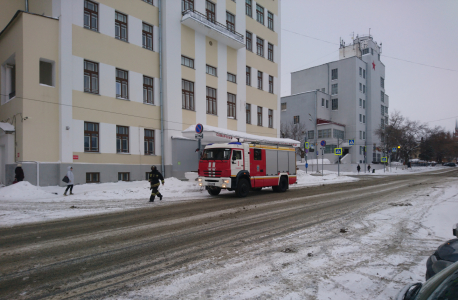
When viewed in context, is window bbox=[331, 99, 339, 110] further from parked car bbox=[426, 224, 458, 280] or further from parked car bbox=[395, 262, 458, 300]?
parked car bbox=[395, 262, 458, 300]

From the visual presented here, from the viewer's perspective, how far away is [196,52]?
984 inches

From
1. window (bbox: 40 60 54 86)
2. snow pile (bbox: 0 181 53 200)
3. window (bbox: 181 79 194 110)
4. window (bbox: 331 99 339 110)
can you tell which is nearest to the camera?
snow pile (bbox: 0 181 53 200)

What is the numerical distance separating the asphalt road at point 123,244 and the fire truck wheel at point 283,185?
6956mm

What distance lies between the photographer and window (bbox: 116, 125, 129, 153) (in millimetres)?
20350

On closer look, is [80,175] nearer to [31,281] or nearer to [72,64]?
[72,64]

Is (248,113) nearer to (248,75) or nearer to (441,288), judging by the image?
(248,75)

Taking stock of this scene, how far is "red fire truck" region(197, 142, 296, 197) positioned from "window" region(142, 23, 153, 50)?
37.4 ft

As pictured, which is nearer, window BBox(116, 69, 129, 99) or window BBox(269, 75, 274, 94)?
window BBox(116, 69, 129, 99)

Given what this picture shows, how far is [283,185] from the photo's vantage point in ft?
59.3

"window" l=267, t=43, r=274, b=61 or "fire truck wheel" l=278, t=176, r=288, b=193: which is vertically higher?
"window" l=267, t=43, r=274, b=61

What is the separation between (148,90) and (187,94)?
3.39 meters

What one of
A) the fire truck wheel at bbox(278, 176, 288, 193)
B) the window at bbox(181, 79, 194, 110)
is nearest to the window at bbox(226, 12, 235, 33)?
the window at bbox(181, 79, 194, 110)

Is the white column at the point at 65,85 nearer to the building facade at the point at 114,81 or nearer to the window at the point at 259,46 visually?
the building facade at the point at 114,81

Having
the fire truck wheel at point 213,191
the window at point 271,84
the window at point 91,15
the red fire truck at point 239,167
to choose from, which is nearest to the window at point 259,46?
the window at point 271,84
